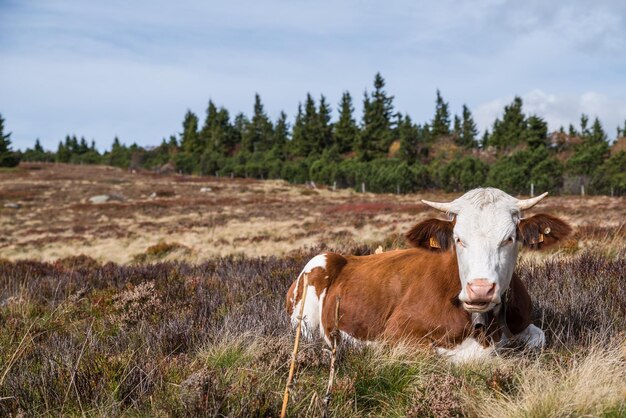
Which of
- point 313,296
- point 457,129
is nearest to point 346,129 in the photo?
point 457,129

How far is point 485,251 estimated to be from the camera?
307cm

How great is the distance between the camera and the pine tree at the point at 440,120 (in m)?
73.5

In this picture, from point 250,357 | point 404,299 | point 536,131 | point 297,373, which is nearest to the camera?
point 297,373

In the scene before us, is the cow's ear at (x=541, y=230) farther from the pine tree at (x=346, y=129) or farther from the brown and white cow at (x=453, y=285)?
the pine tree at (x=346, y=129)

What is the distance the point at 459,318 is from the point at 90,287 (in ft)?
18.4

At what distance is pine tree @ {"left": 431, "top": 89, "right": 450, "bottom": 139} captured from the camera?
241 feet

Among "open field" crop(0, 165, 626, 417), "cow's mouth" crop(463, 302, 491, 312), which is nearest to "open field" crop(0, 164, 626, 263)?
"open field" crop(0, 165, 626, 417)

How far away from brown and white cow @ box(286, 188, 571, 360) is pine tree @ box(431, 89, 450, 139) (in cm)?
7100

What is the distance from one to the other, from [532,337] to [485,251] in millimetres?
1017

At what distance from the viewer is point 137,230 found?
22844 millimetres

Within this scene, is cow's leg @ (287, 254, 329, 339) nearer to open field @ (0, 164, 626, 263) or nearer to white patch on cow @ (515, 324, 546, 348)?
white patch on cow @ (515, 324, 546, 348)

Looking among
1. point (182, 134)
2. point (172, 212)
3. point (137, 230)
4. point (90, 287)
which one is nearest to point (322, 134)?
point (182, 134)

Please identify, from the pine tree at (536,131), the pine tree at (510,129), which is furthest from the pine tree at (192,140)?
the pine tree at (536,131)

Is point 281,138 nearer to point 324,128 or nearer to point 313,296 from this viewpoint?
point 324,128
